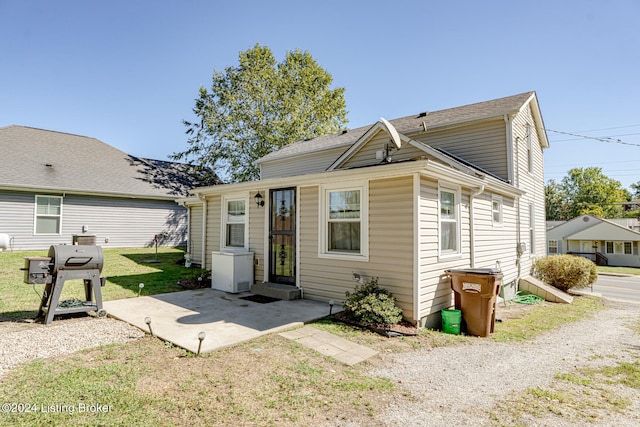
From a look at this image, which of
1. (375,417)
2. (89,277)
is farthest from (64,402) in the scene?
(89,277)

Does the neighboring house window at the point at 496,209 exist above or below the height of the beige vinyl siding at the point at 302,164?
below

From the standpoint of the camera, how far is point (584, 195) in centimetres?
4625

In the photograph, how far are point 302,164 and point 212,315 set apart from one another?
10.3 metres

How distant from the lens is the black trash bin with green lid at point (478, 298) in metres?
5.16

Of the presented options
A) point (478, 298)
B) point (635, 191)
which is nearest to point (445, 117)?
point (478, 298)

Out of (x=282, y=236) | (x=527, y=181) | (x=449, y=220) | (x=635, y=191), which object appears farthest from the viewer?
(x=635, y=191)

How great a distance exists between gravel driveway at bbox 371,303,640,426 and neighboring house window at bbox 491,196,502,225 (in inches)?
122

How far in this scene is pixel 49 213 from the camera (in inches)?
527

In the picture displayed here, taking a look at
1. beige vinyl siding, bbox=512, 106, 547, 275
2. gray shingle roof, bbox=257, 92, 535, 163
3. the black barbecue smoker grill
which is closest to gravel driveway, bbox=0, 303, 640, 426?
the black barbecue smoker grill

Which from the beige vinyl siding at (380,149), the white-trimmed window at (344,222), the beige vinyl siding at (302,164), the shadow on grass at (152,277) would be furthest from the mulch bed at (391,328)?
the beige vinyl siding at (302,164)

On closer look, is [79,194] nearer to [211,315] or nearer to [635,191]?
[211,315]

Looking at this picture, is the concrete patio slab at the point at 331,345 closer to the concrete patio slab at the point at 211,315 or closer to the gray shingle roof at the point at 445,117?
the concrete patio slab at the point at 211,315

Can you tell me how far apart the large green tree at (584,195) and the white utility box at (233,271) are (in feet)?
176

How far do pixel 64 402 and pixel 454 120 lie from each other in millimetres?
11051
